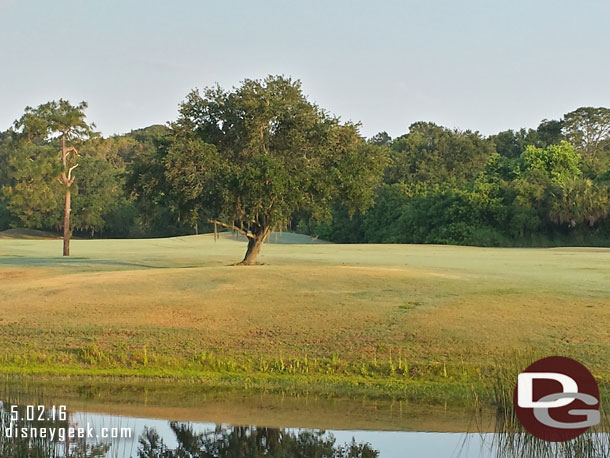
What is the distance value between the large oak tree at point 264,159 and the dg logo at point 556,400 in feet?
53.6

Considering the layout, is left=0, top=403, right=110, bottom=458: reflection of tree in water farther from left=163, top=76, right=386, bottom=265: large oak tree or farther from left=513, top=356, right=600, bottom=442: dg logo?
left=163, top=76, right=386, bottom=265: large oak tree

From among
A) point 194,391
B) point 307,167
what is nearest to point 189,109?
point 307,167

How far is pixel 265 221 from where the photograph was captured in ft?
106

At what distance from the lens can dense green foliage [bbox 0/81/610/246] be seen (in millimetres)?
30344

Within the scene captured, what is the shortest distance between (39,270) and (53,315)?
44.6ft

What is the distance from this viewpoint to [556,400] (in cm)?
1169

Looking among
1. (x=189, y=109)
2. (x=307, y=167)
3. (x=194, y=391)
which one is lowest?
(x=194, y=391)

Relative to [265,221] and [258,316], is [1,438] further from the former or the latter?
[265,221]

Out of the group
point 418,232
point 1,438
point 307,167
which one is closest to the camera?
point 1,438

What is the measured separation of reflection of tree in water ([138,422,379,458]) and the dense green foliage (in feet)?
59.6

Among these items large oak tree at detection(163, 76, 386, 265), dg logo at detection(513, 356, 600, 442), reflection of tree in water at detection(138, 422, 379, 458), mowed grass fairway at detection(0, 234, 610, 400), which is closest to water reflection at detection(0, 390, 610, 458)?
reflection of tree in water at detection(138, 422, 379, 458)

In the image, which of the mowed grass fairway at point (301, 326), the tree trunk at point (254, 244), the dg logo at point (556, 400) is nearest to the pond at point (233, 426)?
the dg logo at point (556, 400)

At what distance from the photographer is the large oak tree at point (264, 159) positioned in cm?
2962

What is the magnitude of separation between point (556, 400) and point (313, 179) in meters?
19.8
